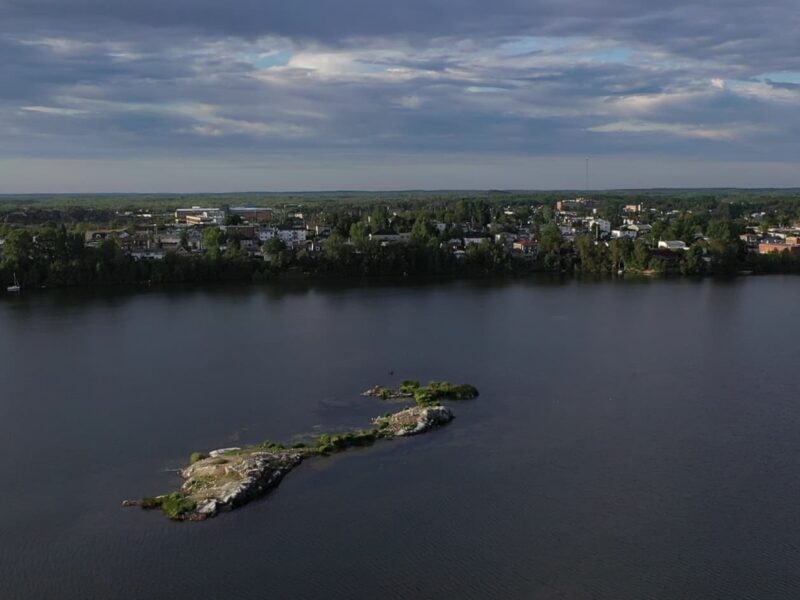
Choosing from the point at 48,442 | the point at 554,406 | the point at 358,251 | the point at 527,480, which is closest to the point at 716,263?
the point at 358,251

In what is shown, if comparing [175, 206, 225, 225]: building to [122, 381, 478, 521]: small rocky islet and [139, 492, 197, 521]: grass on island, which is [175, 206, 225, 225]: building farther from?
[139, 492, 197, 521]: grass on island

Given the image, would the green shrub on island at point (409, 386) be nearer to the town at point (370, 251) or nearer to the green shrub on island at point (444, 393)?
the green shrub on island at point (444, 393)

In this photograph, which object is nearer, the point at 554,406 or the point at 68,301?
the point at 554,406

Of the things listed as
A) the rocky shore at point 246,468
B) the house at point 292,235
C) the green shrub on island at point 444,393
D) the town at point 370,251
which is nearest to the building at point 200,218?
the town at point 370,251

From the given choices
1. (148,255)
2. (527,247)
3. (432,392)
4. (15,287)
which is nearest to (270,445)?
(432,392)

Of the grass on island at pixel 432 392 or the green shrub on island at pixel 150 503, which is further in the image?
the grass on island at pixel 432 392

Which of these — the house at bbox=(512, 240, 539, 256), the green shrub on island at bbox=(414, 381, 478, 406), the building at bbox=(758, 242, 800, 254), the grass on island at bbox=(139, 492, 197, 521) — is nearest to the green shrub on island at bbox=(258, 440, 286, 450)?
the grass on island at bbox=(139, 492, 197, 521)

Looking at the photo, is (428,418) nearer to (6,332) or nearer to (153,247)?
(6,332)
